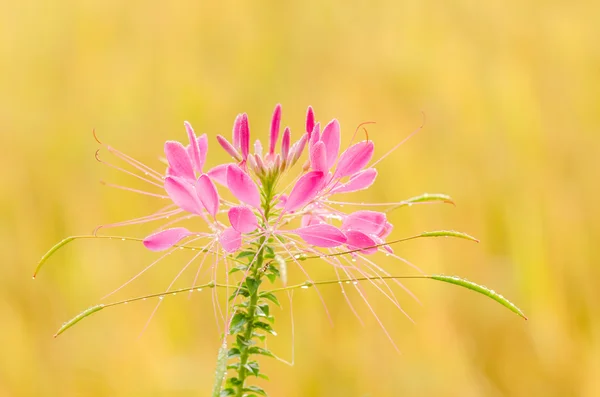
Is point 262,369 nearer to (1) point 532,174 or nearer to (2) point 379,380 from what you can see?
(2) point 379,380

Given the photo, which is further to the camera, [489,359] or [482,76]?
[482,76]

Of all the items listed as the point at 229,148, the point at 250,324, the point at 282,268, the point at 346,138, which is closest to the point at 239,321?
the point at 250,324

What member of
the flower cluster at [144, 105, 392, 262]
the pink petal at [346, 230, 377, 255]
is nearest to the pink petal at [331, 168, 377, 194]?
the flower cluster at [144, 105, 392, 262]

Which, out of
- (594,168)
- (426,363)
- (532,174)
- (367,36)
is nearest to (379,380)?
(426,363)

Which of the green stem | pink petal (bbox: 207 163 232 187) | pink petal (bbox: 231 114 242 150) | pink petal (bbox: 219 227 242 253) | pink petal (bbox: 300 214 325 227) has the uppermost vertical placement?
pink petal (bbox: 231 114 242 150)

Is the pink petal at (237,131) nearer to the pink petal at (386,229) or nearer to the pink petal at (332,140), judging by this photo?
the pink petal at (332,140)

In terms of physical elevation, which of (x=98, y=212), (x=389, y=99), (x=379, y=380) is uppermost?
(x=389, y=99)

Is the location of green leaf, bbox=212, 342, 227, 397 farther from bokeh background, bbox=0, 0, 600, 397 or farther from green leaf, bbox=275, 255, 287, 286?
bokeh background, bbox=0, 0, 600, 397
